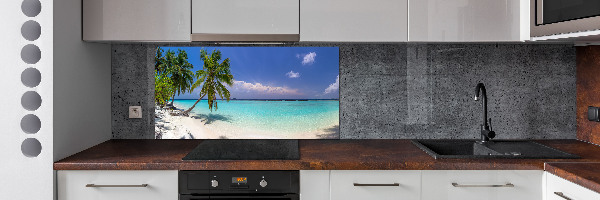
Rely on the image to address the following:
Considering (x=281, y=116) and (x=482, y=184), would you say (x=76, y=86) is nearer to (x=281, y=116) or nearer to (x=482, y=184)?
(x=281, y=116)

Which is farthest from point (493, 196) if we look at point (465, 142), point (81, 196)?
point (81, 196)

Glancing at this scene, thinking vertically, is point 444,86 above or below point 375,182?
above

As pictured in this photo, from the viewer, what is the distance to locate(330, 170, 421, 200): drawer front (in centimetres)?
202

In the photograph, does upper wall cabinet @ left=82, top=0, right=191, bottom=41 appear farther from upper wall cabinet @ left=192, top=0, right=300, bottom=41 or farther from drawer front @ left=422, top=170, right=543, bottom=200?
drawer front @ left=422, top=170, right=543, bottom=200

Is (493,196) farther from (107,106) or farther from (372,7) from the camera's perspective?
(107,106)

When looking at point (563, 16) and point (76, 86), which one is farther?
point (76, 86)

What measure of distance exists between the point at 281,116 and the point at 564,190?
148cm

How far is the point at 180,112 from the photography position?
2.74m

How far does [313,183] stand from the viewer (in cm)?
202

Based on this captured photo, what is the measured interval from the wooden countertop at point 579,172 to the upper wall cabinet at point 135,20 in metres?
1.76

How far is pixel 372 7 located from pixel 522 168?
1.00 metres

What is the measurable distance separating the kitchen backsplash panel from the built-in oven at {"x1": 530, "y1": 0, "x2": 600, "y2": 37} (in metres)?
0.49
